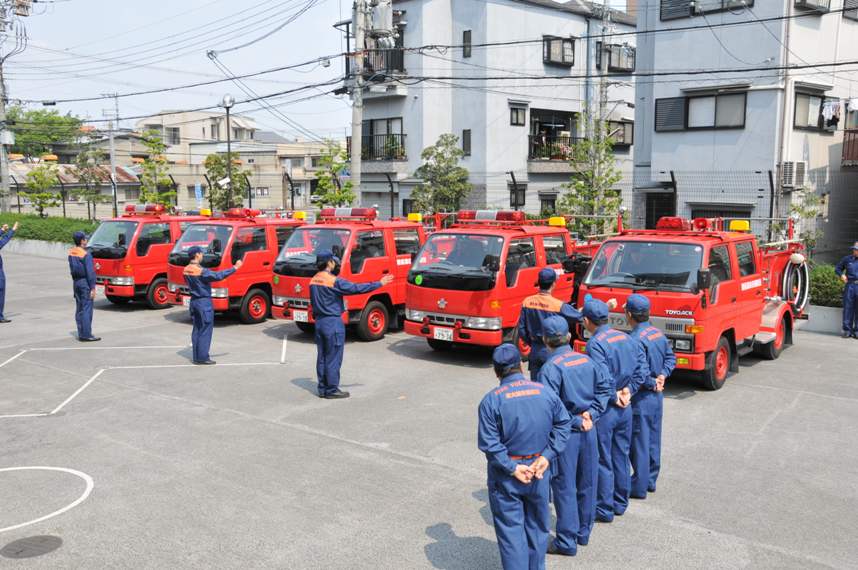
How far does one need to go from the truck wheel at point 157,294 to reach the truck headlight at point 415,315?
→ 7594 millimetres

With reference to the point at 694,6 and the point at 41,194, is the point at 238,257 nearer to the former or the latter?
the point at 694,6

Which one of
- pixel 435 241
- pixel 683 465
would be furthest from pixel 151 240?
pixel 683 465

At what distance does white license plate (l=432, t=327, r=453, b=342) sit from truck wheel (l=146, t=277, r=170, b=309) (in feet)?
27.1

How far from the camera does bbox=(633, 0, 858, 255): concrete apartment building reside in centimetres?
1986

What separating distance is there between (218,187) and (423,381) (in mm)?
22267

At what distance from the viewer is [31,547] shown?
5.72 m

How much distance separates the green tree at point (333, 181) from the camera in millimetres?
24984

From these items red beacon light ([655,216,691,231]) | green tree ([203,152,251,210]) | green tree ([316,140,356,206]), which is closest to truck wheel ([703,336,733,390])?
red beacon light ([655,216,691,231])

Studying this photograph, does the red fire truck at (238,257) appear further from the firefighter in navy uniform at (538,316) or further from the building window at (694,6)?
the building window at (694,6)

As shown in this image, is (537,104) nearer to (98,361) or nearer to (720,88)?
(720,88)

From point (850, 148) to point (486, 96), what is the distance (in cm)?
1259

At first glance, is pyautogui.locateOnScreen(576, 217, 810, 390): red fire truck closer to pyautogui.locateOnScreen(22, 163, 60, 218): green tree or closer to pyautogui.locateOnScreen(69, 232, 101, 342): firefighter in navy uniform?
pyautogui.locateOnScreen(69, 232, 101, 342): firefighter in navy uniform

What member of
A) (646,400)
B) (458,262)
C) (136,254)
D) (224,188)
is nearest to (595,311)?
(646,400)

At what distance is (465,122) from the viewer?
29.5 meters
